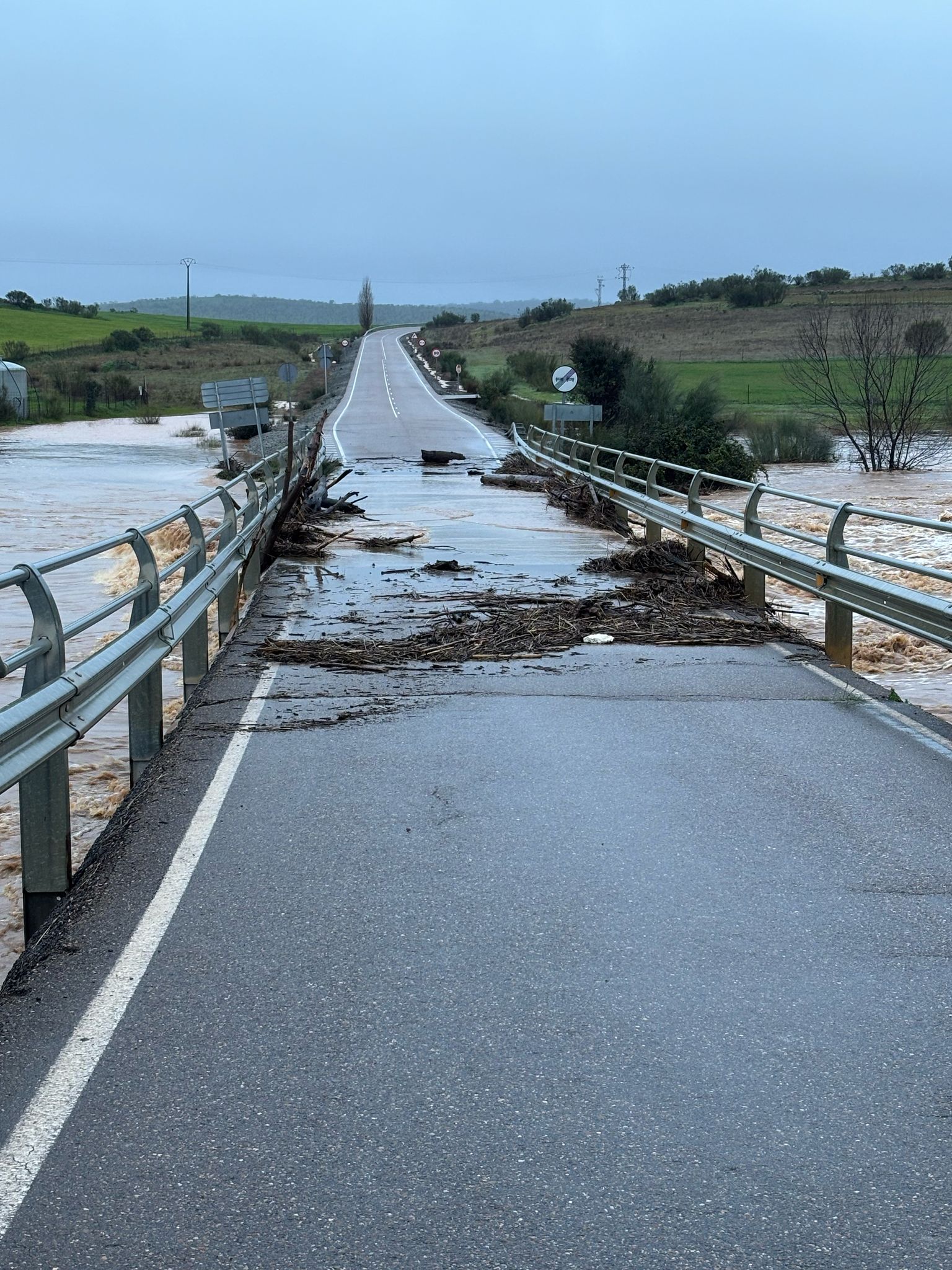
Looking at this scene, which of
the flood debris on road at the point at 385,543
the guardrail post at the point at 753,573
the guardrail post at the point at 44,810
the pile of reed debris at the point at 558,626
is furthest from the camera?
the flood debris on road at the point at 385,543

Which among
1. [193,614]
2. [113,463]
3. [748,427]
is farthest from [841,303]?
[193,614]

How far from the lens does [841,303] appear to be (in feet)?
382

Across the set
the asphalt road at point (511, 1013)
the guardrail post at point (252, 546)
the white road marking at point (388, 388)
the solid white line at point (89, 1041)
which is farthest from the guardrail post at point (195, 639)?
the white road marking at point (388, 388)

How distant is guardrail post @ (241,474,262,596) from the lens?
15.7 meters

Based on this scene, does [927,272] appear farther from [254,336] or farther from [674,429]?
[674,429]

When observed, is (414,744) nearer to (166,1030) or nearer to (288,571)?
(166,1030)

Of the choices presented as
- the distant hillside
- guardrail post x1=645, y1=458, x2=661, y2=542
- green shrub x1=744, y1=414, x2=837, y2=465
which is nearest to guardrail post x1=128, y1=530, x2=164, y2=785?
guardrail post x1=645, y1=458, x2=661, y2=542

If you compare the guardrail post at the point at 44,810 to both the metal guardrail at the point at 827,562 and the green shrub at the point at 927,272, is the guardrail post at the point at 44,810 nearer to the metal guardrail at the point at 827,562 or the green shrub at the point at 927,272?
the metal guardrail at the point at 827,562

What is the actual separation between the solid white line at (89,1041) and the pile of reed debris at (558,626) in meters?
4.93

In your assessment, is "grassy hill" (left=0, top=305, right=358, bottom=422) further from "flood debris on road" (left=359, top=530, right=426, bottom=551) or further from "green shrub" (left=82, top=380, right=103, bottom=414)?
"flood debris on road" (left=359, top=530, right=426, bottom=551)

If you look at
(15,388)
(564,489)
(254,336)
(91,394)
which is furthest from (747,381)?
(254,336)

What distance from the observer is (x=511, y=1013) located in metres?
4.85

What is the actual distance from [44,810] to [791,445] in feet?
143

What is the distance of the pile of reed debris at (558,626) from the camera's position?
1226cm
